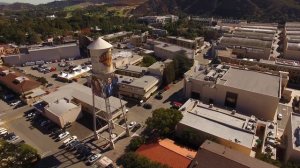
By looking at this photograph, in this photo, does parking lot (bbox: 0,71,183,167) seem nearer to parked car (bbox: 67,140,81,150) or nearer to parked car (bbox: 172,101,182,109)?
parked car (bbox: 67,140,81,150)

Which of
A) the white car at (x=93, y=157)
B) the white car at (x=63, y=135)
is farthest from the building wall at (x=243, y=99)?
the white car at (x=63, y=135)

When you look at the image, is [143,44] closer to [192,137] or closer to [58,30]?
[58,30]

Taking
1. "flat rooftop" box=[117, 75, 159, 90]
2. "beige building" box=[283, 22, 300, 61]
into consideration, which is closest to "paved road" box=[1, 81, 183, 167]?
"flat rooftop" box=[117, 75, 159, 90]

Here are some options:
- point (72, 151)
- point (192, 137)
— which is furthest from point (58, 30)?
point (192, 137)

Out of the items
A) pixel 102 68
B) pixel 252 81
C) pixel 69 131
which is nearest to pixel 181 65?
pixel 252 81

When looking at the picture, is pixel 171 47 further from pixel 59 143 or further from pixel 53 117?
pixel 59 143
